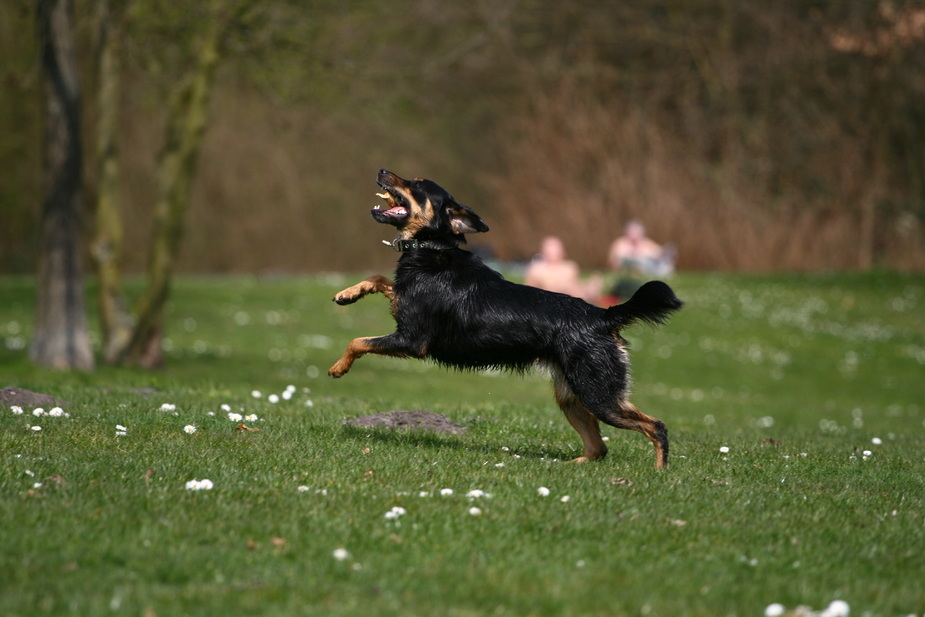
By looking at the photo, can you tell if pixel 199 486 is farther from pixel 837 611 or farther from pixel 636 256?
pixel 636 256

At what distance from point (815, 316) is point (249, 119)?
1732cm

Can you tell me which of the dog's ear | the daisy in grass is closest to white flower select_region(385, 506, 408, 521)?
the daisy in grass

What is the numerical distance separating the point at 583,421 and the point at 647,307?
92 cm

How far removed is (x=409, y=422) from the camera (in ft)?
27.1

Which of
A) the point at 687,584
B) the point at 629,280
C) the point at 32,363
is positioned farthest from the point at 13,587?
the point at 629,280

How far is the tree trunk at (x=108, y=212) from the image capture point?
15852 millimetres

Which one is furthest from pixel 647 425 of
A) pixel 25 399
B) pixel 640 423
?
pixel 25 399

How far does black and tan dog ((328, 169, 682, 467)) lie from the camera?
22.9ft

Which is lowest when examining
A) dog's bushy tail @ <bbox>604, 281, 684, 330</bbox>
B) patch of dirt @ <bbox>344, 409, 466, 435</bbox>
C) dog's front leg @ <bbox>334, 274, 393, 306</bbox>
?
patch of dirt @ <bbox>344, 409, 466, 435</bbox>

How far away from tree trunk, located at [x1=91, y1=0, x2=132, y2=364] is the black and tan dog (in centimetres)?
965

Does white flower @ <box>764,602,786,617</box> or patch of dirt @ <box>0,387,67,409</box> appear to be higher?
white flower @ <box>764,602,786,617</box>

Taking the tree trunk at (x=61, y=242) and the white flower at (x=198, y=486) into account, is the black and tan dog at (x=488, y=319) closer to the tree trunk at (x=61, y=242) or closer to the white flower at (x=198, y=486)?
the white flower at (x=198, y=486)

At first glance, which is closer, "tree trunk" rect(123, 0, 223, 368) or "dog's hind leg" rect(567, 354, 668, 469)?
"dog's hind leg" rect(567, 354, 668, 469)

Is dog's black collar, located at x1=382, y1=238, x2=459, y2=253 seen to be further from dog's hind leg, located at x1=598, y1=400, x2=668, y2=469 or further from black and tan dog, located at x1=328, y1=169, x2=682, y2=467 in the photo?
dog's hind leg, located at x1=598, y1=400, x2=668, y2=469
